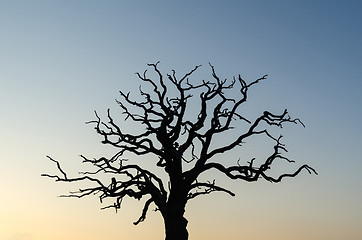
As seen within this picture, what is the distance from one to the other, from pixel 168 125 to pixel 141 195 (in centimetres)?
303

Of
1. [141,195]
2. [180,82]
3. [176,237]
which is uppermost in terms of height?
[180,82]

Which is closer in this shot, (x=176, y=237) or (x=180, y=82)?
(x=176, y=237)

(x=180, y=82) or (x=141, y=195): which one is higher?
(x=180, y=82)

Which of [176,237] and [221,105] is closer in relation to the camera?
[176,237]

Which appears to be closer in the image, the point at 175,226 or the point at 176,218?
the point at 175,226

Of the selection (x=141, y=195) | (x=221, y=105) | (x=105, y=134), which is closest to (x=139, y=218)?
(x=141, y=195)

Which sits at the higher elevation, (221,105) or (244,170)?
(221,105)

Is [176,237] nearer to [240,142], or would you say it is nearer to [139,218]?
[139,218]

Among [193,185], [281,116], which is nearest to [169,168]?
[193,185]

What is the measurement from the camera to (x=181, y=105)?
2777 centimetres

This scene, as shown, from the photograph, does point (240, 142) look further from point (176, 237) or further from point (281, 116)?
point (176, 237)

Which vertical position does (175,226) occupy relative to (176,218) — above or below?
below

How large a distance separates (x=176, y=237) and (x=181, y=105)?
17.7 feet

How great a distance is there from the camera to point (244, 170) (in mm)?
26828
